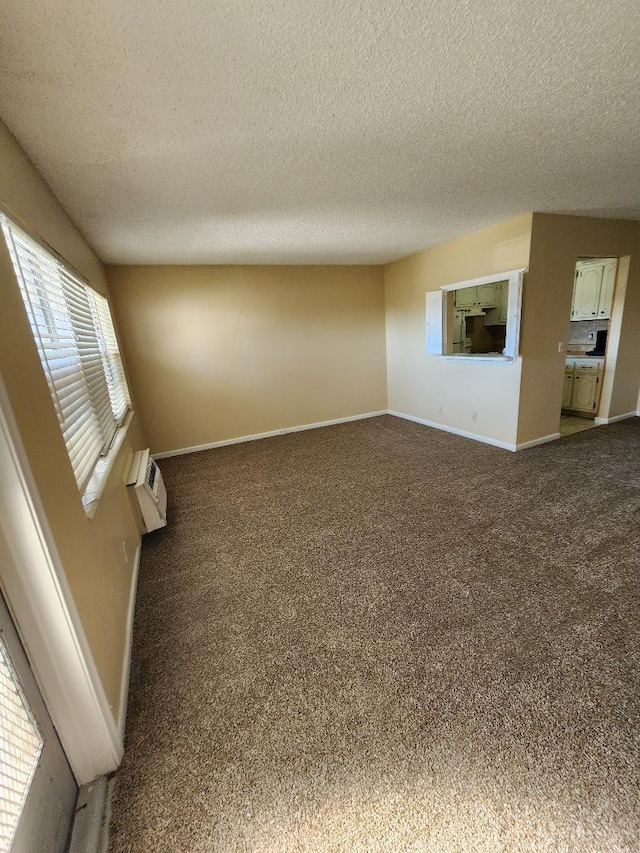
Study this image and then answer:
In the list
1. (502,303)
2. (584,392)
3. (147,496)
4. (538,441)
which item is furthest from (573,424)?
(147,496)

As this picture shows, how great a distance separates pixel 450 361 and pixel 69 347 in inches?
159

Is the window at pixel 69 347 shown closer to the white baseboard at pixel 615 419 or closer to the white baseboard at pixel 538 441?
the white baseboard at pixel 538 441

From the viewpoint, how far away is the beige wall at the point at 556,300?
338 cm

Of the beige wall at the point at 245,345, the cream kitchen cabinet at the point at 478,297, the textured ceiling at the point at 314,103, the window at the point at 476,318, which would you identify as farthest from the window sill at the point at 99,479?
the cream kitchen cabinet at the point at 478,297

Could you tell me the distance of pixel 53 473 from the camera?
1.15 m

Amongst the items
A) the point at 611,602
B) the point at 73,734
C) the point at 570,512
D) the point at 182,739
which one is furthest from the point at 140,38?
the point at 570,512

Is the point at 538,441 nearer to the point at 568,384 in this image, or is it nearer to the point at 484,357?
the point at 484,357

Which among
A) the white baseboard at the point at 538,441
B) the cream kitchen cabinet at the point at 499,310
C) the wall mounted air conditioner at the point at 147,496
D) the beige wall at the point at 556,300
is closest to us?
the wall mounted air conditioner at the point at 147,496

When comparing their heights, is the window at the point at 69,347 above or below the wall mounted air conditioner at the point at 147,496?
above

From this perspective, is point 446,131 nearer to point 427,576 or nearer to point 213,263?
point 427,576

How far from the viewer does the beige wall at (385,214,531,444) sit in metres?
3.56

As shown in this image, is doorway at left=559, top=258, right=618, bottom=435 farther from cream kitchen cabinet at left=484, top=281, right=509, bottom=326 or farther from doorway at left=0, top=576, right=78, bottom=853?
doorway at left=0, top=576, right=78, bottom=853

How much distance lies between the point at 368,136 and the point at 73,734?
2.83m

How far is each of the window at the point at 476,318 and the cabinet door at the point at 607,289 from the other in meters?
1.12
